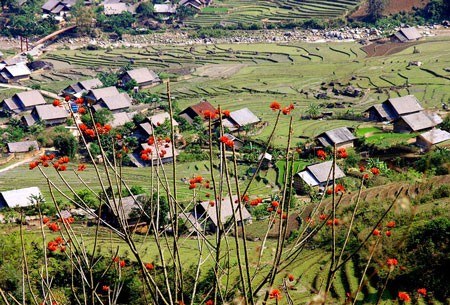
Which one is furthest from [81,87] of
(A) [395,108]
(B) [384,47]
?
(B) [384,47]

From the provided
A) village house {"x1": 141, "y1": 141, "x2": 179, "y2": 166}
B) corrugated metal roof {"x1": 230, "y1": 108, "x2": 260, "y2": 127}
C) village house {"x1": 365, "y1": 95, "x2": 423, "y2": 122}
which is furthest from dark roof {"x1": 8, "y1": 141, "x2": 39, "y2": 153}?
village house {"x1": 365, "y1": 95, "x2": 423, "y2": 122}

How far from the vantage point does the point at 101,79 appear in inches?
2018

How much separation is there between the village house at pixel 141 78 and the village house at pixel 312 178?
918 inches

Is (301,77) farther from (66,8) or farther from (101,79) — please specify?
(66,8)

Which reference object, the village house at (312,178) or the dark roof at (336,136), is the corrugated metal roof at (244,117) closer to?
the dark roof at (336,136)

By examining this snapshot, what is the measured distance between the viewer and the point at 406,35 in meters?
58.5

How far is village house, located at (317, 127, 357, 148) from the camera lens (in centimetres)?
3381

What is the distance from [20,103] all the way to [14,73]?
32.8ft

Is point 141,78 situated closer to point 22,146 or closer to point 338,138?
point 22,146

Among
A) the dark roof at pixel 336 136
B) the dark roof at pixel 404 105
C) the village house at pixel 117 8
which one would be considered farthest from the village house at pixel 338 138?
the village house at pixel 117 8

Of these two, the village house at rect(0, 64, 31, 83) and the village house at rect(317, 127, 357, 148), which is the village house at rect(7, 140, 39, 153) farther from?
the village house at rect(0, 64, 31, 83)

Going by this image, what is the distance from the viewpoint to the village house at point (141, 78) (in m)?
50.5

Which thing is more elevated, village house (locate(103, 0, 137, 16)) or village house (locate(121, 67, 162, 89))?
village house (locate(103, 0, 137, 16))

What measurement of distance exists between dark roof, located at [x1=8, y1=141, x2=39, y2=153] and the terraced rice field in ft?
112
